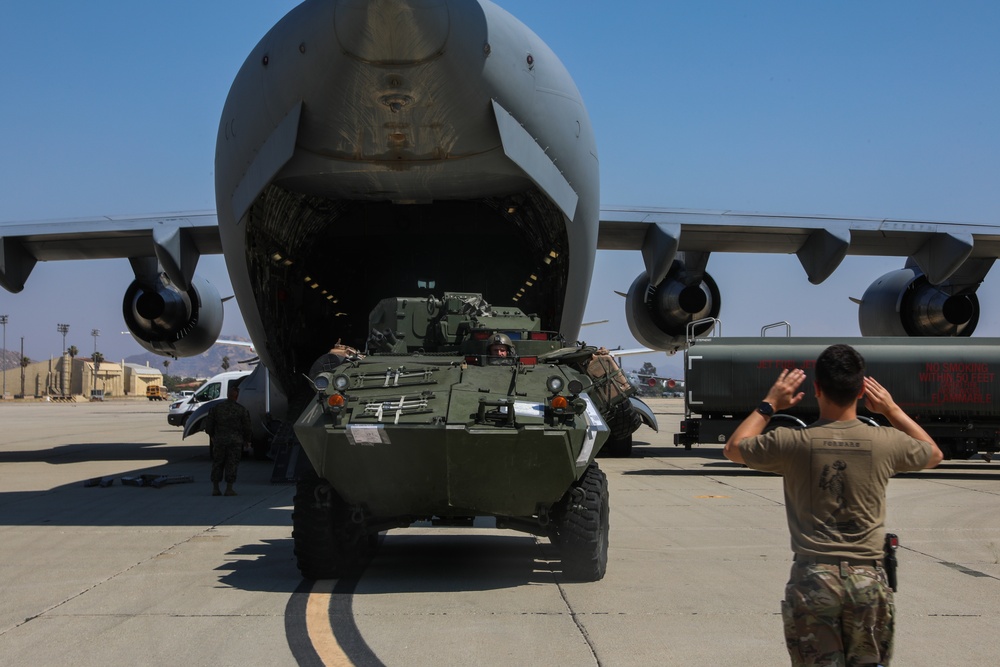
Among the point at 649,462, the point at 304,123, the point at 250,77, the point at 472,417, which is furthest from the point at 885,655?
the point at 649,462

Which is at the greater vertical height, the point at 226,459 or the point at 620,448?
the point at 226,459

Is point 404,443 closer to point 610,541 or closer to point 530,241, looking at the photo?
point 610,541

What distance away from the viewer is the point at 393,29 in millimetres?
8125

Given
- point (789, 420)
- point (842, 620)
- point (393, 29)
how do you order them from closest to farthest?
point (842, 620) < point (393, 29) < point (789, 420)

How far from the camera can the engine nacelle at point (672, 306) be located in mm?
18094

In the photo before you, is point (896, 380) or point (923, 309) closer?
point (896, 380)

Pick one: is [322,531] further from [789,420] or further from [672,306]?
[672,306]

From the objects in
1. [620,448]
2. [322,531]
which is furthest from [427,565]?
[620,448]

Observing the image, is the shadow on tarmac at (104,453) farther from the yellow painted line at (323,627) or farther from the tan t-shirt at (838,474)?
the tan t-shirt at (838,474)

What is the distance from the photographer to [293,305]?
523 inches

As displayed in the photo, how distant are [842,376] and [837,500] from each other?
42 centimetres

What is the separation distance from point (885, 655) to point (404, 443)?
3.90m

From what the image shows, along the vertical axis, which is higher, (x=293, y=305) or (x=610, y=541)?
(x=293, y=305)

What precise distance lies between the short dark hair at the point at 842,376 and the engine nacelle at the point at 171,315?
1518 cm
